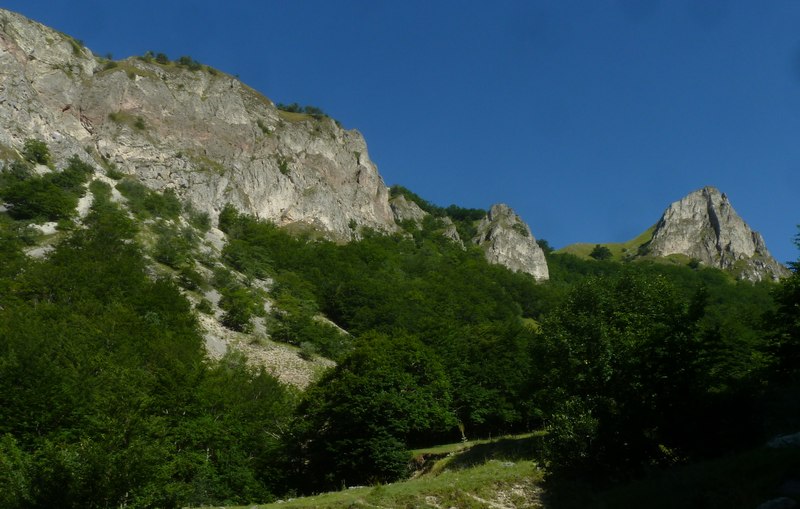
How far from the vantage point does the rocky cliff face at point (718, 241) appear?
182 meters

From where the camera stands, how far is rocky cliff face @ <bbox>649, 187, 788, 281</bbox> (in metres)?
182

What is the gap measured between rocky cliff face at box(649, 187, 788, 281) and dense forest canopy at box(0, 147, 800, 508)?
445ft

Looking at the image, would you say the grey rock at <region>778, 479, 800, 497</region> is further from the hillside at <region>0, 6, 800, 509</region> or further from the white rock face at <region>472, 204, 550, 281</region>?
the white rock face at <region>472, 204, 550, 281</region>

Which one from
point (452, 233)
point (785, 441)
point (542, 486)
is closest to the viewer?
point (785, 441)

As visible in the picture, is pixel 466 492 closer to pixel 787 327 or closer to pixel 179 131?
pixel 787 327

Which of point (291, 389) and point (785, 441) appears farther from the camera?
point (291, 389)

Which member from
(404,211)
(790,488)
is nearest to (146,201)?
(404,211)

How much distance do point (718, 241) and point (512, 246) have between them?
81.4 m

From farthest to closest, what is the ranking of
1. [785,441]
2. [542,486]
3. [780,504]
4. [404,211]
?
[404,211] → [542,486] → [785,441] → [780,504]

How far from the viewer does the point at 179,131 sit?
106500 millimetres

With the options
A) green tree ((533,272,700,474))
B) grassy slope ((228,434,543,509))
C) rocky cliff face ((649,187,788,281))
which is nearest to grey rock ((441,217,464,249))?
rocky cliff face ((649,187,788,281))

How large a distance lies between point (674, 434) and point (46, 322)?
38.9 metres

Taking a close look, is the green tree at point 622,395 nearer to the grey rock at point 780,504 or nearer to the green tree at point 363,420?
the grey rock at point 780,504

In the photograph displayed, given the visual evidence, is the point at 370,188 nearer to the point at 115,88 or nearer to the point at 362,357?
the point at 115,88
